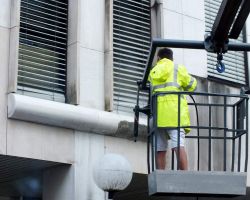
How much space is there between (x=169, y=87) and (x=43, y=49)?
11.8ft

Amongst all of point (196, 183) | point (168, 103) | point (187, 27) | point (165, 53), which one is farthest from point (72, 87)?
point (196, 183)

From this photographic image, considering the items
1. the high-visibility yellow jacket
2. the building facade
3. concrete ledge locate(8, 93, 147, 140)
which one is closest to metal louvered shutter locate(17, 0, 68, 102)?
the building facade

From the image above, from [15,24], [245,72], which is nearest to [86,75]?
[15,24]

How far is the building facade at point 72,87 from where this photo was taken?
34.8 feet

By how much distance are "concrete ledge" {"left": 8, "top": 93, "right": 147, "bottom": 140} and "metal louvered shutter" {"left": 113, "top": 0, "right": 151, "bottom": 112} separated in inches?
21.2

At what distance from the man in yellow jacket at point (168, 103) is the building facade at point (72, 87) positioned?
2.61 meters

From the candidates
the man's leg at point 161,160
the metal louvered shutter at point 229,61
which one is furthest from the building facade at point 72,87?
the man's leg at point 161,160

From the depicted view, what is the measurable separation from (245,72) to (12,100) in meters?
5.65

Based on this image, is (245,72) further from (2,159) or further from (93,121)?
(2,159)

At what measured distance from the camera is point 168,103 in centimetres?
809

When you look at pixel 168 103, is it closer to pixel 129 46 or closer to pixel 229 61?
pixel 129 46

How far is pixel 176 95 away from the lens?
26.6 ft

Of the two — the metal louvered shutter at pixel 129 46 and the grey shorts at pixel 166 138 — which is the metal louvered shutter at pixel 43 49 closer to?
the metal louvered shutter at pixel 129 46

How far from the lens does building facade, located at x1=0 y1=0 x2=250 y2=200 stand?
417 inches
